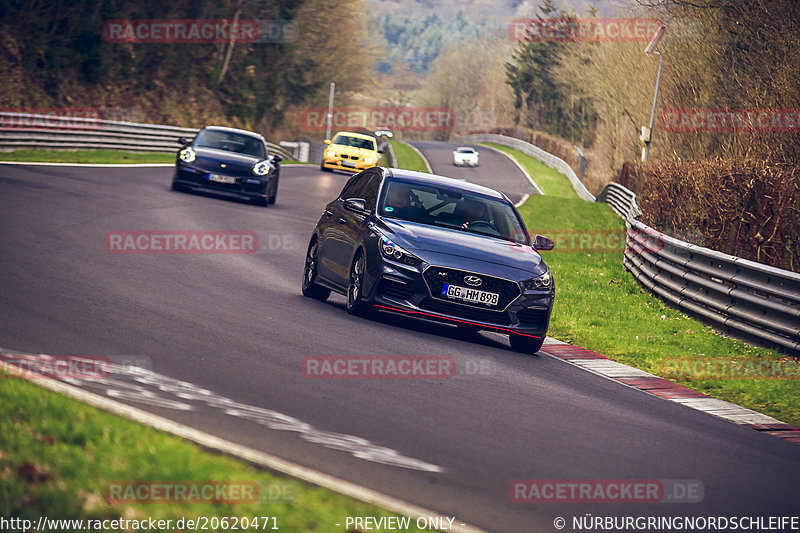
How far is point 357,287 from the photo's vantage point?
37.6ft

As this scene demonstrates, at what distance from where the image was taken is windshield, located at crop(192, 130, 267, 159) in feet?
80.4

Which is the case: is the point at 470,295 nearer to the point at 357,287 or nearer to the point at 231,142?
the point at 357,287

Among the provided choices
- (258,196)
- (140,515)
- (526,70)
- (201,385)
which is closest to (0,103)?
(258,196)

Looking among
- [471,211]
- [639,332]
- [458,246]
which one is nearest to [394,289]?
[458,246]

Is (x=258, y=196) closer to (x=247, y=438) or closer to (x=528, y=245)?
(x=528, y=245)

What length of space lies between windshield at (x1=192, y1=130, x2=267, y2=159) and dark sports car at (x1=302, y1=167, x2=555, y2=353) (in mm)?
12145

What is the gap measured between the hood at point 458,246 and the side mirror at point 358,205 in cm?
42

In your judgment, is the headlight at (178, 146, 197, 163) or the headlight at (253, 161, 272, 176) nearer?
the headlight at (178, 146, 197, 163)

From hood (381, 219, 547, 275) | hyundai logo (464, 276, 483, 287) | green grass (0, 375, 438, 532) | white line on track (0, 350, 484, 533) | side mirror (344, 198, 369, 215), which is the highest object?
side mirror (344, 198, 369, 215)

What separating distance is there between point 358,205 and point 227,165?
490 inches

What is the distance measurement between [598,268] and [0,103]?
81.7 ft

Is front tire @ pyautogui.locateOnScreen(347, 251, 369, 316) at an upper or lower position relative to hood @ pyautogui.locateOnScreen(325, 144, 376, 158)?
lower

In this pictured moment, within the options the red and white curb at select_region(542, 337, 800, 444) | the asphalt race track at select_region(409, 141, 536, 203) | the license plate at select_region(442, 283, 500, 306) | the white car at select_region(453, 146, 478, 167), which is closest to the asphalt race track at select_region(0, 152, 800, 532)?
the red and white curb at select_region(542, 337, 800, 444)

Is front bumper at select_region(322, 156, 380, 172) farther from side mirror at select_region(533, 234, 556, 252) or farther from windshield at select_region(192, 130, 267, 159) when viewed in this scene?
side mirror at select_region(533, 234, 556, 252)
